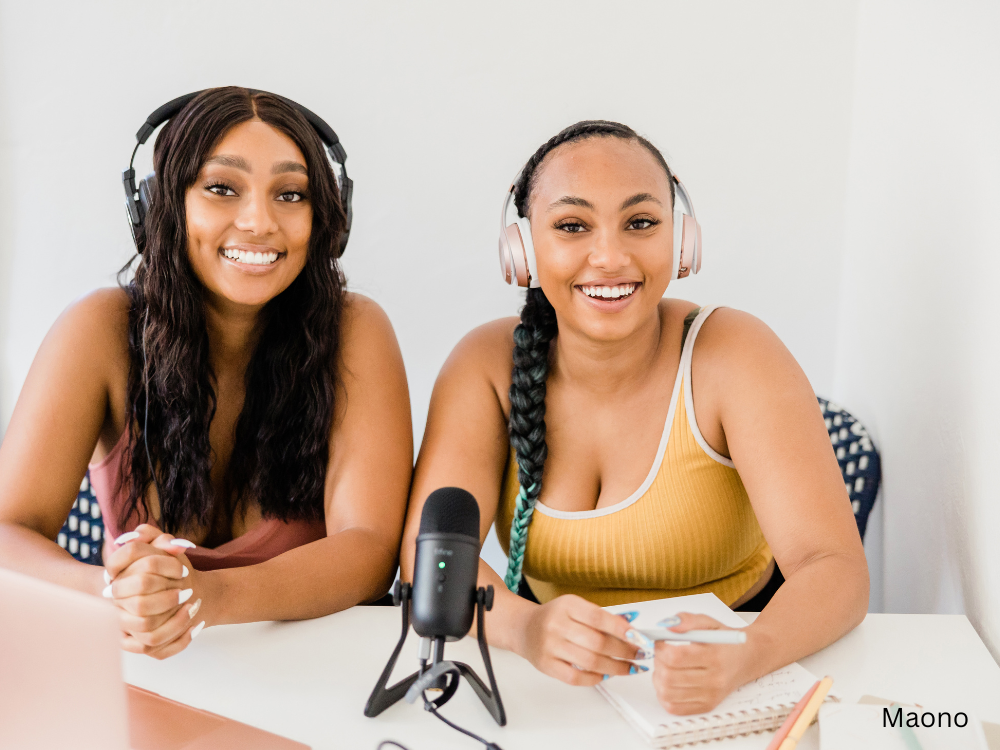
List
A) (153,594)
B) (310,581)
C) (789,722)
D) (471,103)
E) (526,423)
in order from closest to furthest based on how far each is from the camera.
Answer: (789,722), (153,594), (310,581), (526,423), (471,103)

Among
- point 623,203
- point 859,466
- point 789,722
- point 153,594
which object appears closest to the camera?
point 789,722

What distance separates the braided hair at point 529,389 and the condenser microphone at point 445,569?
19.4 inches

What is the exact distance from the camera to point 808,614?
3.29ft

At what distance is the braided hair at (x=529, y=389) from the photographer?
1317 mm

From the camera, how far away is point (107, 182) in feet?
6.88

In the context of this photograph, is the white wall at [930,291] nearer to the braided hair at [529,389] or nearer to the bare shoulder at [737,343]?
the bare shoulder at [737,343]

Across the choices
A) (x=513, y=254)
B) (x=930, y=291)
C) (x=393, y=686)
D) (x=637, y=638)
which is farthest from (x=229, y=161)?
(x=930, y=291)

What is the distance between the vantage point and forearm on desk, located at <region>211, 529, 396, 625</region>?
107 cm

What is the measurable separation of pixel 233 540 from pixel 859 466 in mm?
1226

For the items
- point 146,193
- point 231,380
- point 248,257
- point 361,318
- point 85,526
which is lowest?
point 85,526

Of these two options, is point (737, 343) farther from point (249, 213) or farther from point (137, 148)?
point (137, 148)

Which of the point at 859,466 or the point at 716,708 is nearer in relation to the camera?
the point at 716,708

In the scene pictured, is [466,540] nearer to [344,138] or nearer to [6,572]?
[6,572]

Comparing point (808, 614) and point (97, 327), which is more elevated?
point (97, 327)
